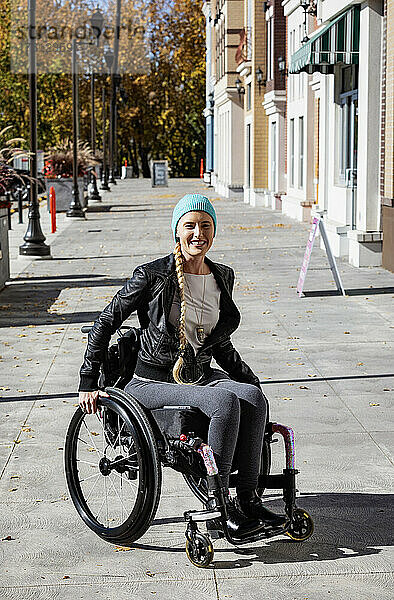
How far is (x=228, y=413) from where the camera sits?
4578 mm

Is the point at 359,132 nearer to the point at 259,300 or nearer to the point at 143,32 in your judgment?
the point at 259,300

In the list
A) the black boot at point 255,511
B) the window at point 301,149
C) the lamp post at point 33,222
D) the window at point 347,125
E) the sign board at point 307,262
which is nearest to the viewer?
the black boot at point 255,511

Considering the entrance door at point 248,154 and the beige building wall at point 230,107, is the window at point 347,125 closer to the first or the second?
the entrance door at point 248,154

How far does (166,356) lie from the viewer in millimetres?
4988

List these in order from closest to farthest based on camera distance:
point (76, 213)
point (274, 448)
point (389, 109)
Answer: point (274, 448) < point (389, 109) < point (76, 213)

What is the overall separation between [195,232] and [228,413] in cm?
92

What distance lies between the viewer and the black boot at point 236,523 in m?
4.55

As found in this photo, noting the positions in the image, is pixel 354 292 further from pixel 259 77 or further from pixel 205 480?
pixel 259 77

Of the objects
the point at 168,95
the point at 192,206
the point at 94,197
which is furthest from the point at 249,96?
the point at 168,95

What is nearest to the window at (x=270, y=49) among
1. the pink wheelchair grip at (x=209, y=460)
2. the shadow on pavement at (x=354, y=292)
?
the shadow on pavement at (x=354, y=292)

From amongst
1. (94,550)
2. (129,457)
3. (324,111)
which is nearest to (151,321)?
(129,457)

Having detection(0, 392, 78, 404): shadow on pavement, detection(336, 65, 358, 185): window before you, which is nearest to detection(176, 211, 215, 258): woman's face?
detection(0, 392, 78, 404): shadow on pavement

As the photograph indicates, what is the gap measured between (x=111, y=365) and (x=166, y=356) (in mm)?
308

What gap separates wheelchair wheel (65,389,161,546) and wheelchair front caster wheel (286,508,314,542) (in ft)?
2.22
